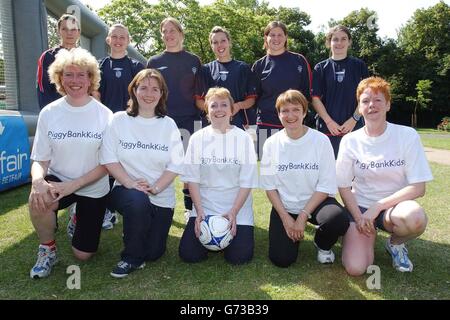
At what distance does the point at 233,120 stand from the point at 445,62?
4348 cm

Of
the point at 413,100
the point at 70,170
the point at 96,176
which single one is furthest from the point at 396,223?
the point at 413,100

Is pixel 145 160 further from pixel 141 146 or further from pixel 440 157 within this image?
pixel 440 157

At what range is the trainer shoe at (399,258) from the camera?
146 inches

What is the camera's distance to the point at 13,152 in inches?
255

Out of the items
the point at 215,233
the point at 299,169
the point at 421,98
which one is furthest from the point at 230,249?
the point at 421,98

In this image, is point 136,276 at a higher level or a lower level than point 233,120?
lower

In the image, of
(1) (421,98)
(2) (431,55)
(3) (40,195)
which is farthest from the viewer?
(2) (431,55)

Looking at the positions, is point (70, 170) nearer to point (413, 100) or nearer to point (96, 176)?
point (96, 176)

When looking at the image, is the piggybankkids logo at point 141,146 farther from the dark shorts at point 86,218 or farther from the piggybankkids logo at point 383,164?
the piggybankkids logo at point 383,164

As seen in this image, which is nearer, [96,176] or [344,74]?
[96,176]

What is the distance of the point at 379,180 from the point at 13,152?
5.48m

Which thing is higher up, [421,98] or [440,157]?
[421,98]

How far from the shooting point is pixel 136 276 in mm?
3576
